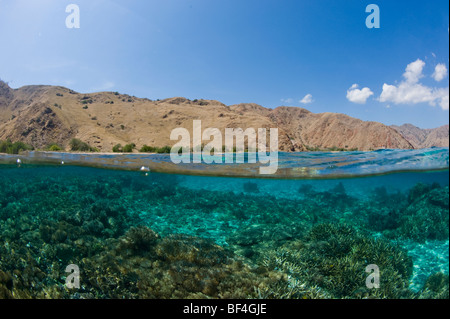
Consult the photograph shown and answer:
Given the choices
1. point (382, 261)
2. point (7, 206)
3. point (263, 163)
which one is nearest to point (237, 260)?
point (382, 261)

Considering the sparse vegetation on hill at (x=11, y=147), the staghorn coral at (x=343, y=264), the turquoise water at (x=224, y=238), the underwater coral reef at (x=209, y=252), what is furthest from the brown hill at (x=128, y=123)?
the staghorn coral at (x=343, y=264)

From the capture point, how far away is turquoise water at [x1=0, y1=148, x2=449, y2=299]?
5047 millimetres

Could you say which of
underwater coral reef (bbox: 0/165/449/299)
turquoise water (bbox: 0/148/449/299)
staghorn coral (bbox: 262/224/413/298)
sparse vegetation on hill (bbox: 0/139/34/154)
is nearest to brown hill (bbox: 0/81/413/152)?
sparse vegetation on hill (bbox: 0/139/34/154)

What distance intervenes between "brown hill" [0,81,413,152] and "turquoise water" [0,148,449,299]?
17.7ft

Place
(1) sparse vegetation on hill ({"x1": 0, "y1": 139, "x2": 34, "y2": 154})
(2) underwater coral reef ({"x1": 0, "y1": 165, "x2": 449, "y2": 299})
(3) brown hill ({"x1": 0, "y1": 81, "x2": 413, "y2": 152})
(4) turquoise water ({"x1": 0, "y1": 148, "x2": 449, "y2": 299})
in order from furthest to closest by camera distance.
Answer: (3) brown hill ({"x1": 0, "y1": 81, "x2": 413, "y2": 152})
(1) sparse vegetation on hill ({"x1": 0, "y1": 139, "x2": 34, "y2": 154})
(4) turquoise water ({"x1": 0, "y1": 148, "x2": 449, "y2": 299})
(2) underwater coral reef ({"x1": 0, "y1": 165, "x2": 449, "y2": 299})

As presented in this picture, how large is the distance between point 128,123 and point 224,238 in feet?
104

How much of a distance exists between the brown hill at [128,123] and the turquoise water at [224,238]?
212 inches

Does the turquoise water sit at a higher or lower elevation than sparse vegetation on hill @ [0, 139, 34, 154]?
lower

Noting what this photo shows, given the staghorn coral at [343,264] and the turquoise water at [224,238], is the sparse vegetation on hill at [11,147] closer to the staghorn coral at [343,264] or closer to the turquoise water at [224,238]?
the turquoise water at [224,238]

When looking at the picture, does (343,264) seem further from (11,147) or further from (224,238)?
(11,147)

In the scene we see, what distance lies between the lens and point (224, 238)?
8.50 m

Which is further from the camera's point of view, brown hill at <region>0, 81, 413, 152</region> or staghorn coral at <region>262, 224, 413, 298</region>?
brown hill at <region>0, 81, 413, 152</region>

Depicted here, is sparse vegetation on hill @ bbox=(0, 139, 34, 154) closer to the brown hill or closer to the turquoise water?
the brown hill
